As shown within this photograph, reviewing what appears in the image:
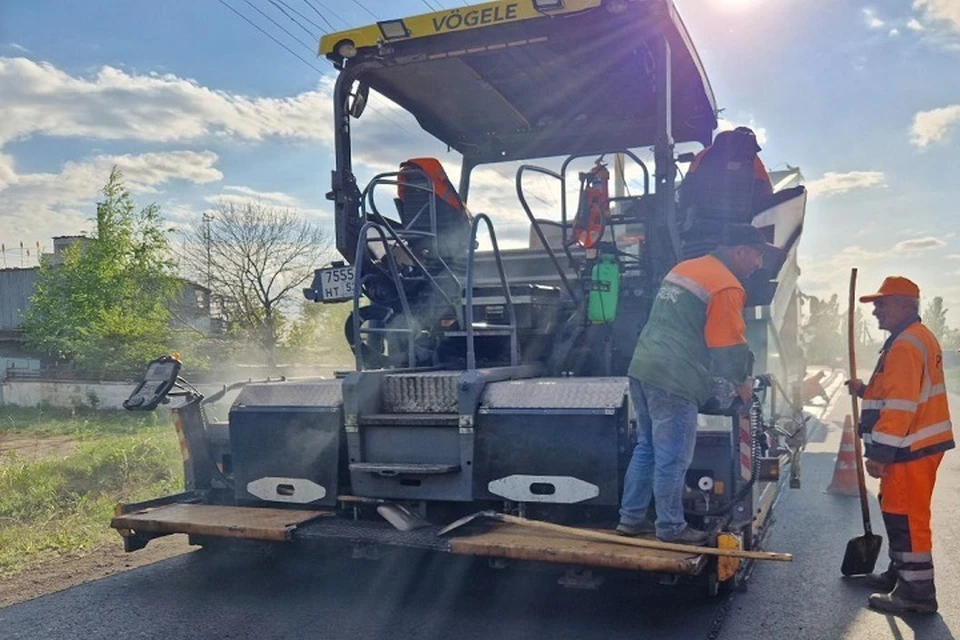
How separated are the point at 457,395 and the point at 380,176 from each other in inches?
67.0

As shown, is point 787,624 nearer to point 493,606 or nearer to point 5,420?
point 493,606

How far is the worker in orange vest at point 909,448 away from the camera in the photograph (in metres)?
4.02

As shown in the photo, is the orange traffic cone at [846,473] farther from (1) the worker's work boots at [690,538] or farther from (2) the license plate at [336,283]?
(2) the license plate at [336,283]

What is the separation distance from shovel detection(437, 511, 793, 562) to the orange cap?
67.4 inches

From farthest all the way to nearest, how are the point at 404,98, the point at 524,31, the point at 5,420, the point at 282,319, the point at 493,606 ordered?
the point at 282,319 → the point at 5,420 → the point at 404,98 → the point at 524,31 → the point at 493,606

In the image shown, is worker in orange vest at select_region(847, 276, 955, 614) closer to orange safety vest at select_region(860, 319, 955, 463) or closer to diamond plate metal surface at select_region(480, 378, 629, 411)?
orange safety vest at select_region(860, 319, 955, 463)

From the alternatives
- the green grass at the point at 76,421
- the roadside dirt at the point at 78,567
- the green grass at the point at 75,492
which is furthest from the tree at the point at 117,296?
the roadside dirt at the point at 78,567

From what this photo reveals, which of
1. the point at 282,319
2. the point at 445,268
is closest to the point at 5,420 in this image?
the point at 282,319

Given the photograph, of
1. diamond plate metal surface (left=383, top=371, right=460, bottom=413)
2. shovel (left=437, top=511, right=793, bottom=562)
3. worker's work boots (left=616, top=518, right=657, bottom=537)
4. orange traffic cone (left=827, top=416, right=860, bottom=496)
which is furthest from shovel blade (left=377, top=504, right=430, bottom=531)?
orange traffic cone (left=827, top=416, right=860, bottom=496)

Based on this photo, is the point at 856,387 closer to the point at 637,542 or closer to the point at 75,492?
the point at 637,542

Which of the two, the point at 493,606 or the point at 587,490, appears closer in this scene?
the point at 587,490

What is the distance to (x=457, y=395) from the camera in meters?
4.13

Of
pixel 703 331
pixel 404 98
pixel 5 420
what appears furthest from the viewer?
pixel 5 420

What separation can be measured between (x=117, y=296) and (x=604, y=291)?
23.0 metres
